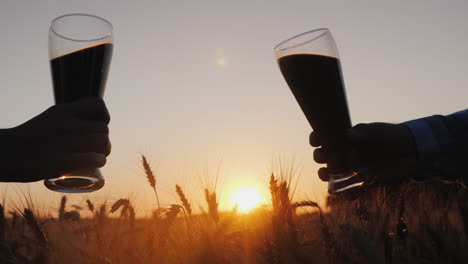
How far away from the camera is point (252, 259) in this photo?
1.35 metres

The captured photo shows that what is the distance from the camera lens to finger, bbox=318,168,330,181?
7.28ft

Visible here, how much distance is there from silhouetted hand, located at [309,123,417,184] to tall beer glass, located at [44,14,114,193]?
1317 millimetres

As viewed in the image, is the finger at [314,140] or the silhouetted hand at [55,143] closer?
the silhouetted hand at [55,143]

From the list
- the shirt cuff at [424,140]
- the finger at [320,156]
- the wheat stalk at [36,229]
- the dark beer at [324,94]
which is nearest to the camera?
the wheat stalk at [36,229]

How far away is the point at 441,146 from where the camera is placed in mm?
2535

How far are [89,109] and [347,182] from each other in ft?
4.56

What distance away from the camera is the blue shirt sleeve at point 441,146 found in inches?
99.2

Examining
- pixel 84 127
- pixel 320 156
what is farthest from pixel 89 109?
pixel 320 156

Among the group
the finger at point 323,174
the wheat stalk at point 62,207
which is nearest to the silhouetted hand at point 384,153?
the finger at point 323,174

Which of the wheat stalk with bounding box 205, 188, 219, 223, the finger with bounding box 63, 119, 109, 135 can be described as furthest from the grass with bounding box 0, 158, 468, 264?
the finger with bounding box 63, 119, 109, 135

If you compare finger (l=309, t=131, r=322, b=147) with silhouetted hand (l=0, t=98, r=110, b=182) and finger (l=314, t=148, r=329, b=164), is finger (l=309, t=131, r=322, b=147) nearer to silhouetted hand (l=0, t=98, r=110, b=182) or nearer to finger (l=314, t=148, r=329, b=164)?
finger (l=314, t=148, r=329, b=164)

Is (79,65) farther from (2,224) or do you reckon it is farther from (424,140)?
(424,140)

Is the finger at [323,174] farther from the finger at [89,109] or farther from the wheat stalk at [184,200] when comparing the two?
the finger at [89,109]

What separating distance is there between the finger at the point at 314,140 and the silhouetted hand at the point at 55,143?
119cm
